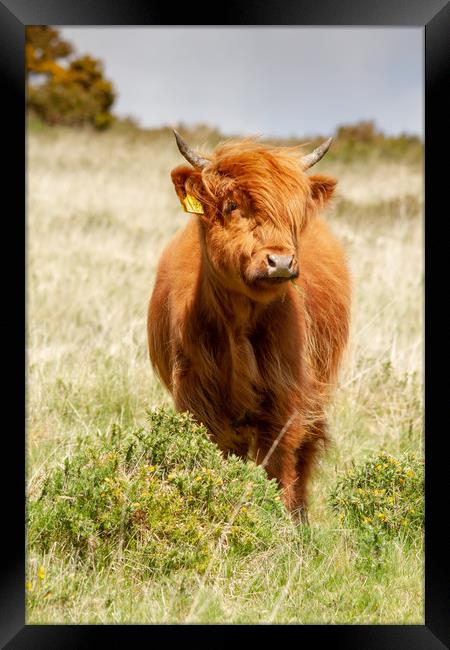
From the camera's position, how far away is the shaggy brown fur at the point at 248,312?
4223 mm

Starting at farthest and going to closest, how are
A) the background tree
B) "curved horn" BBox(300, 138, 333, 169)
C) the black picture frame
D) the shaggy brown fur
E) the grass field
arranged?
the background tree
"curved horn" BBox(300, 138, 333, 169)
the shaggy brown fur
the grass field
the black picture frame

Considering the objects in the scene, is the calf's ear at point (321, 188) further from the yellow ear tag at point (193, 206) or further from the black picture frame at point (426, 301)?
the black picture frame at point (426, 301)

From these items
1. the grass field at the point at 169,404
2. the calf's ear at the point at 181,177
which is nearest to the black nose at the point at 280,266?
the calf's ear at the point at 181,177

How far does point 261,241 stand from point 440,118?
1070 mm

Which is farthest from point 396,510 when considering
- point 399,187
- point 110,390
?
point 399,187

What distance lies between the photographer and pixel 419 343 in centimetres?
749

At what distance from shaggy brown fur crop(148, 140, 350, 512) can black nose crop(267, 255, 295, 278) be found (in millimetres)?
67

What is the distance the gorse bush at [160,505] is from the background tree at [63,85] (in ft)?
72.4

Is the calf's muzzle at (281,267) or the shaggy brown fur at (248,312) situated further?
the shaggy brown fur at (248,312)

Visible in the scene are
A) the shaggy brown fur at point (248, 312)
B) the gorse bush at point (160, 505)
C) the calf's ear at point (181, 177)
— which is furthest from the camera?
the calf's ear at point (181, 177)

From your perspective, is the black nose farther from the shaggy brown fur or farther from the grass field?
the grass field

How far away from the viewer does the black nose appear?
155 inches

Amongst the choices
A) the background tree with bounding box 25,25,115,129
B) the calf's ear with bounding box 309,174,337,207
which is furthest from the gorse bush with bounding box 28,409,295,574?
the background tree with bounding box 25,25,115,129

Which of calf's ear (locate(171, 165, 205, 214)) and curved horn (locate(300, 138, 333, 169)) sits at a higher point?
curved horn (locate(300, 138, 333, 169))
